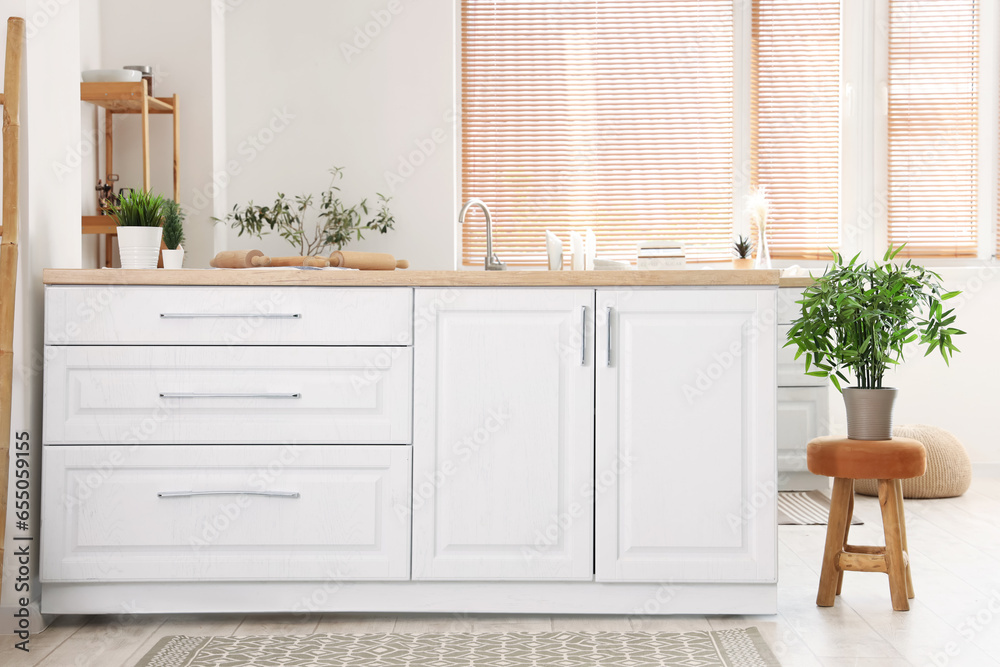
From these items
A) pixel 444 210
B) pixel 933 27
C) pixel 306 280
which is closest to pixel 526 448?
pixel 306 280

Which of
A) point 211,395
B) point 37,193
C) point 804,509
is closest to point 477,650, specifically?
point 211,395

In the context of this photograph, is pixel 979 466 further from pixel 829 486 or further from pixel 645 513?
pixel 645 513

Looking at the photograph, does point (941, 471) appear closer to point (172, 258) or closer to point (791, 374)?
point (791, 374)

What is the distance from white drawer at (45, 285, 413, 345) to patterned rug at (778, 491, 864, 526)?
6.14ft

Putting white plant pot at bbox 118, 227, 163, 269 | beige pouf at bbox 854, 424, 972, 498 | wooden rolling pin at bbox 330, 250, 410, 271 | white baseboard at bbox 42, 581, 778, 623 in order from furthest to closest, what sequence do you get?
1. beige pouf at bbox 854, 424, 972, 498
2. wooden rolling pin at bbox 330, 250, 410, 271
3. white plant pot at bbox 118, 227, 163, 269
4. white baseboard at bbox 42, 581, 778, 623

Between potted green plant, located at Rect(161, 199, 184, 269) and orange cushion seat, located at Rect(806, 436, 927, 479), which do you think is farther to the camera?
potted green plant, located at Rect(161, 199, 184, 269)

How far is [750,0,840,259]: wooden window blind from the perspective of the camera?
4.15m

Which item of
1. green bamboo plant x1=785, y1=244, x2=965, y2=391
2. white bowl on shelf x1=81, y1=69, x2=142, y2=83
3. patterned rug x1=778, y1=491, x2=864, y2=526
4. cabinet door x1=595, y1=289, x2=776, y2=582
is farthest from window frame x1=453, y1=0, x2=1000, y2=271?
cabinet door x1=595, y1=289, x2=776, y2=582

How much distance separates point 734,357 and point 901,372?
2.40 meters

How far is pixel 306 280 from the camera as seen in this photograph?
2.08 metres

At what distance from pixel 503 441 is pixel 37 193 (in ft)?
4.12

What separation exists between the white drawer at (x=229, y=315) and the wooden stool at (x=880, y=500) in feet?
3.53

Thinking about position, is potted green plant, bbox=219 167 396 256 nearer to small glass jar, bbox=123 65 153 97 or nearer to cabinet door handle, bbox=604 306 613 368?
small glass jar, bbox=123 65 153 97

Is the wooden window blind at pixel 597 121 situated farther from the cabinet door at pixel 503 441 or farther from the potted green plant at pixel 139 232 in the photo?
the cabinet door at pixel 503 441
